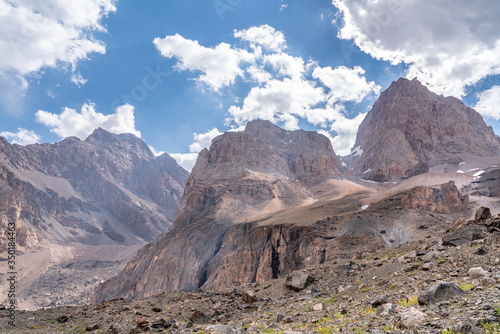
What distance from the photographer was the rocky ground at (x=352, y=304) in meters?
8.55

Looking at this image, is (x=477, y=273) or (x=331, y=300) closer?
(x=477, y=273)

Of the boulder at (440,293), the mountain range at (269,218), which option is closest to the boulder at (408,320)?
the boulder at (440,293)

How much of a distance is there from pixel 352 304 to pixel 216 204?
382 feet

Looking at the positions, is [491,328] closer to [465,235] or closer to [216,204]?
[465,235]

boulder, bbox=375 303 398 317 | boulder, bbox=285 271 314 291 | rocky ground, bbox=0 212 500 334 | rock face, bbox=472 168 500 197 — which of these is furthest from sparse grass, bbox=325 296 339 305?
rock face, bbox=472 168 500 197

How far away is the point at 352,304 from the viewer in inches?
548

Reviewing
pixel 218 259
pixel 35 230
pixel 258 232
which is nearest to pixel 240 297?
pixel 258 232

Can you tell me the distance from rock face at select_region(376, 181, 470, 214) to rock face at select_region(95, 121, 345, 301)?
41088mm

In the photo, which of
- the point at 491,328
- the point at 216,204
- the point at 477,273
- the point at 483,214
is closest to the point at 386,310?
the point at 491,328

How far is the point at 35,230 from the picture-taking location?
196250mm

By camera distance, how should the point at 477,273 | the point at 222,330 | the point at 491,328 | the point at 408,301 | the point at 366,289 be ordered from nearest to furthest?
1. the point at 491,328
2. the point at 408,301
3. the point at 477,273
4. the point at 222,330
5. the point at 366,289

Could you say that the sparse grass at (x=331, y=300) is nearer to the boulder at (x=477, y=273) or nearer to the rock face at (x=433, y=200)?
the boulder at (x=477, y=273)

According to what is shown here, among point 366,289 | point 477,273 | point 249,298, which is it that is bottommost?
point 249,298

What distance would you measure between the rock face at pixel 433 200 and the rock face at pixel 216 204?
41.1m
